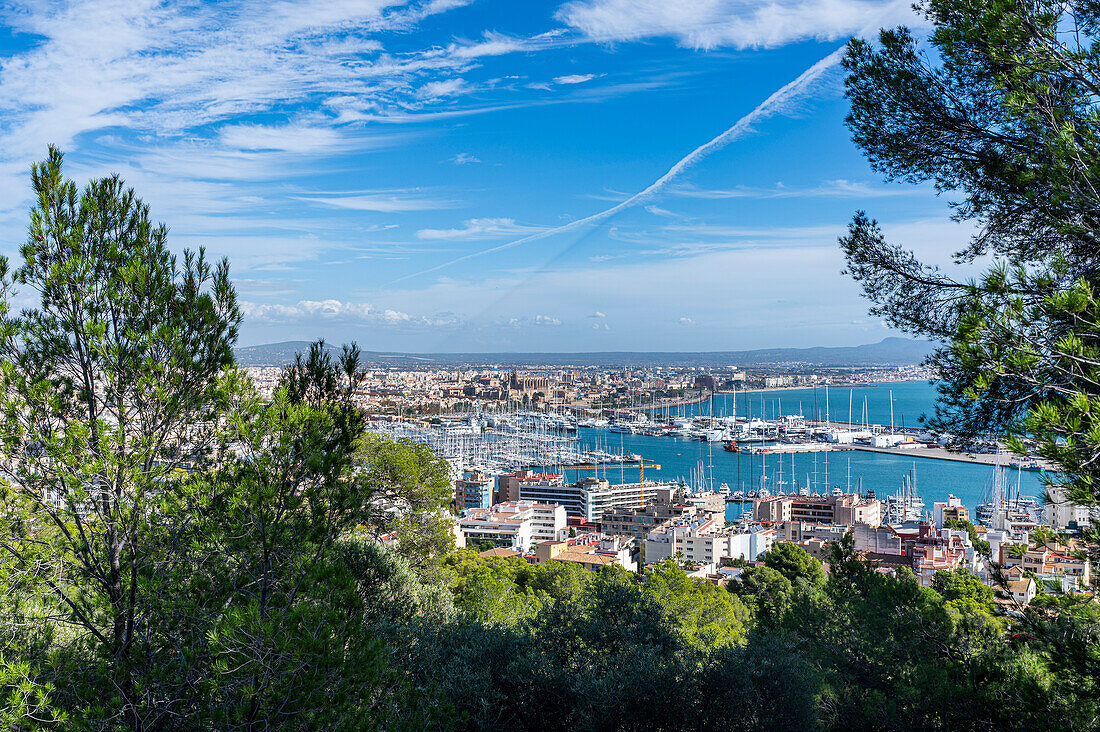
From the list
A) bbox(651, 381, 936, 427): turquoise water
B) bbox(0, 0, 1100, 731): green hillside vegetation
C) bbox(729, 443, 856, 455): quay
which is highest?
bbox(0, 0, 1100, 731): green hillside vegetation

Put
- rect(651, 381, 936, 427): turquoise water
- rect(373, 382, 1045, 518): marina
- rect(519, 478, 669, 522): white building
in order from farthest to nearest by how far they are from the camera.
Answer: rect(651, 381, 936, 427): turquoise water < rect(373, 382, 1045, 518): marina < rect(519, 478, 669, 522): white building

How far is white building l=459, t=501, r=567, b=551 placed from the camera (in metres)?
24.5

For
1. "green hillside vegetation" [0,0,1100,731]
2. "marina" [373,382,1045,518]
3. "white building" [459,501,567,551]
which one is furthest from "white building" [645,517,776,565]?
"green hillside vegetation" [0,0,1100,731]

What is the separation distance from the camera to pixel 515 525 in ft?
83.4

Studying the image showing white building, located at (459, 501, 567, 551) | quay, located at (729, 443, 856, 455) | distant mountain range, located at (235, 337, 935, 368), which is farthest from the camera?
distant mountain range, located at (235, 337, 935, 368)

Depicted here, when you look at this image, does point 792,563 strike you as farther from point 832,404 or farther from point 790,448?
point 832,404

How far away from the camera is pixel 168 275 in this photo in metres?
2.71

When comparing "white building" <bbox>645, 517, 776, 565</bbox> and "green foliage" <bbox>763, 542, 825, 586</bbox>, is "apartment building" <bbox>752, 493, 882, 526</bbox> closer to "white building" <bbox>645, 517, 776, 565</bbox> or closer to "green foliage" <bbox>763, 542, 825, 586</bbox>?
"white building" <bbox>645, 517, 776, 565</bbox>

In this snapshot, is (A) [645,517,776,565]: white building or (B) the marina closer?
(A) [645,517,776,565]: white building

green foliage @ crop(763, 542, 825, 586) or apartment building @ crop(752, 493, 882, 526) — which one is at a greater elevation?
green foliage @ crop(763, 542, 825, 586)

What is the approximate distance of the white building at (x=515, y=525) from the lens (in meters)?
24.5

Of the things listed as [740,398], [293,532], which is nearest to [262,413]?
[293,532]

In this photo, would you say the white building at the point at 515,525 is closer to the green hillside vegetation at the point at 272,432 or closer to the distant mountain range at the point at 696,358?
the green hillside vegetation at the point at 272,432

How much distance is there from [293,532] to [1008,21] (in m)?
3.16
